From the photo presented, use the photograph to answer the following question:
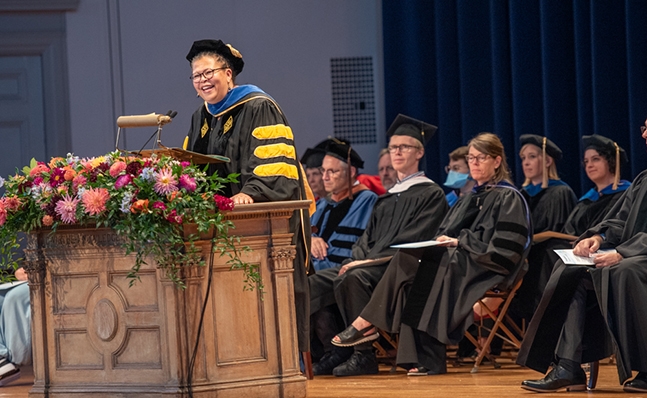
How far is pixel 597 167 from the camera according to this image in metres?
6.27

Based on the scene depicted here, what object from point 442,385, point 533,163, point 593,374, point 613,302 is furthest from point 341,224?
point 613,302

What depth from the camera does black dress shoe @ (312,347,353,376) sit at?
584 cm

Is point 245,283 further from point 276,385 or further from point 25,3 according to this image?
point 25,3

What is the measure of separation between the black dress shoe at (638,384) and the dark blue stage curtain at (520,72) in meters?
2.68

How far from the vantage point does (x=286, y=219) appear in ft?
13.7

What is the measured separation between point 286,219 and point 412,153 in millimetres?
2251

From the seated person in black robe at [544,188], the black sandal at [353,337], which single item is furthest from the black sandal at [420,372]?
the seated person in black robe at [544,188]

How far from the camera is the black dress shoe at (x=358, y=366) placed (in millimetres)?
5652

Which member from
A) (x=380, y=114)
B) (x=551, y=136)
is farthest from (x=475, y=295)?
(x=380, y=114)

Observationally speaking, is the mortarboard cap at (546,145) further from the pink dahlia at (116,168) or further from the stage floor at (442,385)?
the pink dahlia at (116,168)

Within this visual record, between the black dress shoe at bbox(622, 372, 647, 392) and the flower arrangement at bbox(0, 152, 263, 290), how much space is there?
1772 mm

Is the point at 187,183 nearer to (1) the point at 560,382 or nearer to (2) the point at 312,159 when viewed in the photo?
(1) the point at 560,382

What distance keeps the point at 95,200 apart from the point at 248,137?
1050 millimetres

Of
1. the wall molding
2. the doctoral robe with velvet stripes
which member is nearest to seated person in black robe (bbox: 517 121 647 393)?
the doctoral robe with velvet stripes
